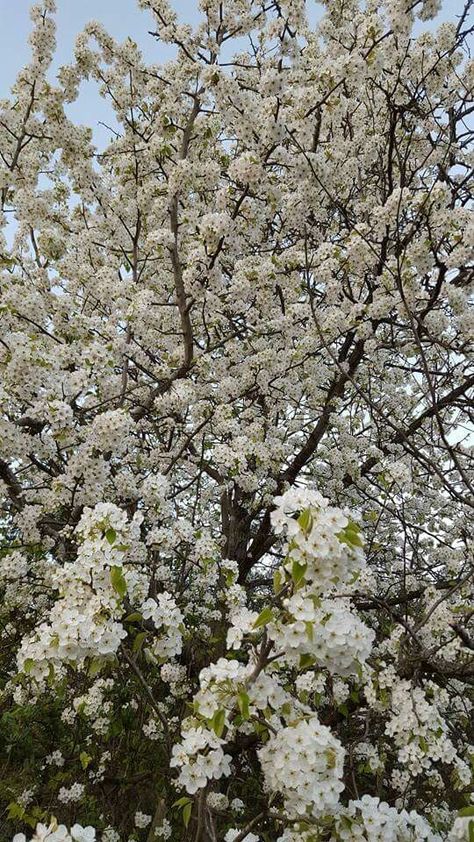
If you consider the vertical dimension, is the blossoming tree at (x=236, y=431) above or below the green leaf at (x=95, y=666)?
above

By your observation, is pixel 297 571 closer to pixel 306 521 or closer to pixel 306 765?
pixel 306 521

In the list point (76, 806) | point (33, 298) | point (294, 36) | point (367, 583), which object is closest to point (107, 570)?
point (367, 583)

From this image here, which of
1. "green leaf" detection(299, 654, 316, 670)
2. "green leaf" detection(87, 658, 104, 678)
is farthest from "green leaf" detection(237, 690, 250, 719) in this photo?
"green leaf" detection(87, 658, 104, 678)

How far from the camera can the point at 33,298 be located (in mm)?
4645

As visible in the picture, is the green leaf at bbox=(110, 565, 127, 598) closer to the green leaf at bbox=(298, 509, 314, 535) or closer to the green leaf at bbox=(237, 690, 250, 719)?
the green leaf at bbox=(237, 690, 250, 719)

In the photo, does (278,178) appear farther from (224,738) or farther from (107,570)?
(224,738)

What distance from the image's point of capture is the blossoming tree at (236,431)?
97.0 inches

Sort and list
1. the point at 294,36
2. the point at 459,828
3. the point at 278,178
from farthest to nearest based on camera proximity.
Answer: the point at 278,178 < the point at 294,36 < the point at 459,828

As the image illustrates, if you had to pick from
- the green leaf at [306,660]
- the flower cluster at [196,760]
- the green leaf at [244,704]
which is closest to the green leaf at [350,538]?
the green leaf at [306,660]

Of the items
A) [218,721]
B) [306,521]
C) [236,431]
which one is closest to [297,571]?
[306,521]

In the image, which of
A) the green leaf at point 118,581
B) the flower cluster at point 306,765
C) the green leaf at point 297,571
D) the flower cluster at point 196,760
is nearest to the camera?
the green leaf at point 297,571

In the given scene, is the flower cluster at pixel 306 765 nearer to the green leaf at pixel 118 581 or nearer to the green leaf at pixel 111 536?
the green leaf at pixel 118 581

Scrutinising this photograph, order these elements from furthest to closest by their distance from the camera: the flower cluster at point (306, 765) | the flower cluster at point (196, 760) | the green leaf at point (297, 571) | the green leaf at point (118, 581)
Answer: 1. the green leaf at point (118, 581)
2. the flower cluster at point (196, 760)
3. the flower cluster at point (306, 765)
4. the green leaf at point (297, 571)

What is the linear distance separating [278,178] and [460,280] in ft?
8.08
